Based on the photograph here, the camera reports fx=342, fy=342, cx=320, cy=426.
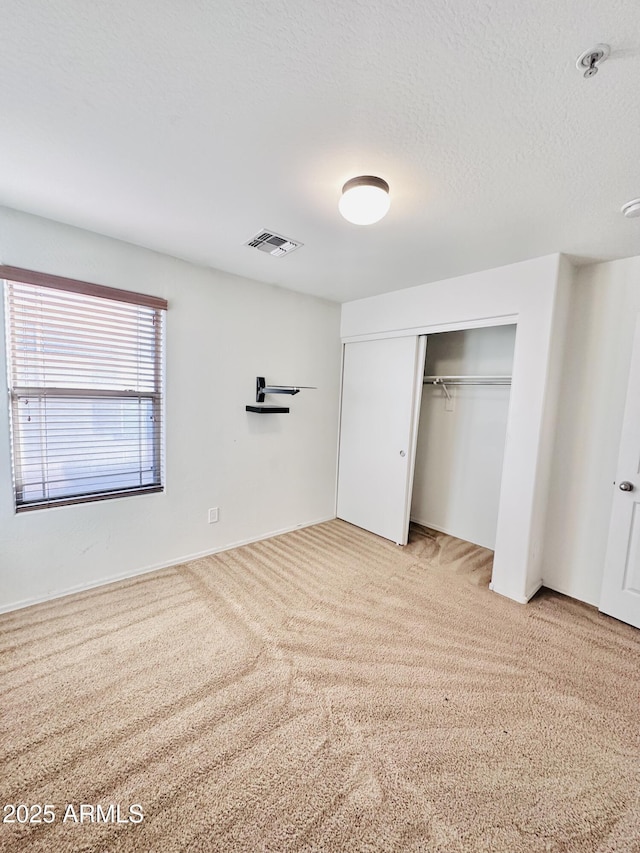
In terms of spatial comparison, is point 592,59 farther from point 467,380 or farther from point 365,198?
point 467,380

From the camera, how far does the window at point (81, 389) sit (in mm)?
2121

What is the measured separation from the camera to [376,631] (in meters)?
2.13

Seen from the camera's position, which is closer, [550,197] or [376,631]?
[550,197]

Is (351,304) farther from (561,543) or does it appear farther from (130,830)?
(130,830)

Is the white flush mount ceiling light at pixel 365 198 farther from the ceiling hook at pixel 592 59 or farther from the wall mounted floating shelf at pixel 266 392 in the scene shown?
the wall mounted floating shelf at pixel 266 392

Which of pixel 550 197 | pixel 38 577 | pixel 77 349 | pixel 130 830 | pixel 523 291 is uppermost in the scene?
pixel 550 197

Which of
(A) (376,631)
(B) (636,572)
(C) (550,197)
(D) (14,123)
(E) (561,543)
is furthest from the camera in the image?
(E) (561,543)

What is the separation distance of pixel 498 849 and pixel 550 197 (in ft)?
8.51

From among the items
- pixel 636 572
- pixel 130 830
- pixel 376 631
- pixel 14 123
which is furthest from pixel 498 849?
pixel 14 123

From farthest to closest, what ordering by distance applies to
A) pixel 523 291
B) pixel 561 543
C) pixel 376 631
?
pixel 561 543, pixel 523 291, pixel 376 631

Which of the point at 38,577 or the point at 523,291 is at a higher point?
the point at 523,291

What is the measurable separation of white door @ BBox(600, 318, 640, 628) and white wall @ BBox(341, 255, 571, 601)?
0.41m

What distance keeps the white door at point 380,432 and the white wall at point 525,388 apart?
0.70 metres

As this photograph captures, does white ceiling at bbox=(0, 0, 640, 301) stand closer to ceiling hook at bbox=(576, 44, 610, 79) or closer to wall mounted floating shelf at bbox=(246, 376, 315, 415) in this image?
ceiling hook at bbox=(576, 44, 610, 79)
